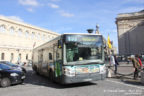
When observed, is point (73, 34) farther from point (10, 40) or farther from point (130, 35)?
point (10, 40)

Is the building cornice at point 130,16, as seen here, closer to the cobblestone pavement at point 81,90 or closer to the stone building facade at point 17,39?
the stone building facade at point 17,39

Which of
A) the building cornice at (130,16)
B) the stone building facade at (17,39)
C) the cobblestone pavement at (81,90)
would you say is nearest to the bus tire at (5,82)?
the cobblestone pavement at (81,90)

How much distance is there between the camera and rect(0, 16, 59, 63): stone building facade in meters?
60.7

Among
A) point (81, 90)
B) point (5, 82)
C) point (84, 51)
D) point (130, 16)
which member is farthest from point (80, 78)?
point (130, 16)

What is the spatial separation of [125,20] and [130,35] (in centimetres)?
500

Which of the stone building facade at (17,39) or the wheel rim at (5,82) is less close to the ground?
the stone building facade at (17,39)

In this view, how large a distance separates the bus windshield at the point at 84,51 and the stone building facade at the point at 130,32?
41.4 metres

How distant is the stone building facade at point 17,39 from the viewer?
60.7m

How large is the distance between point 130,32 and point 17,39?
51.0 metres

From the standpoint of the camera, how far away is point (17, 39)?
238 ft

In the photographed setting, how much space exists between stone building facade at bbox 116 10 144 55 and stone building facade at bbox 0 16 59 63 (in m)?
30.6

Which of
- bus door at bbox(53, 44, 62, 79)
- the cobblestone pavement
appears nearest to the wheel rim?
the cobblestone pavement

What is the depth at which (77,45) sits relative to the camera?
7.71 metres

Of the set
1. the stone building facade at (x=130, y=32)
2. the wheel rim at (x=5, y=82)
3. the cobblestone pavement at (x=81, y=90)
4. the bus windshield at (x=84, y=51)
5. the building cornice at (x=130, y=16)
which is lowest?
the cobblestone pavement at (x=81, y=90)
